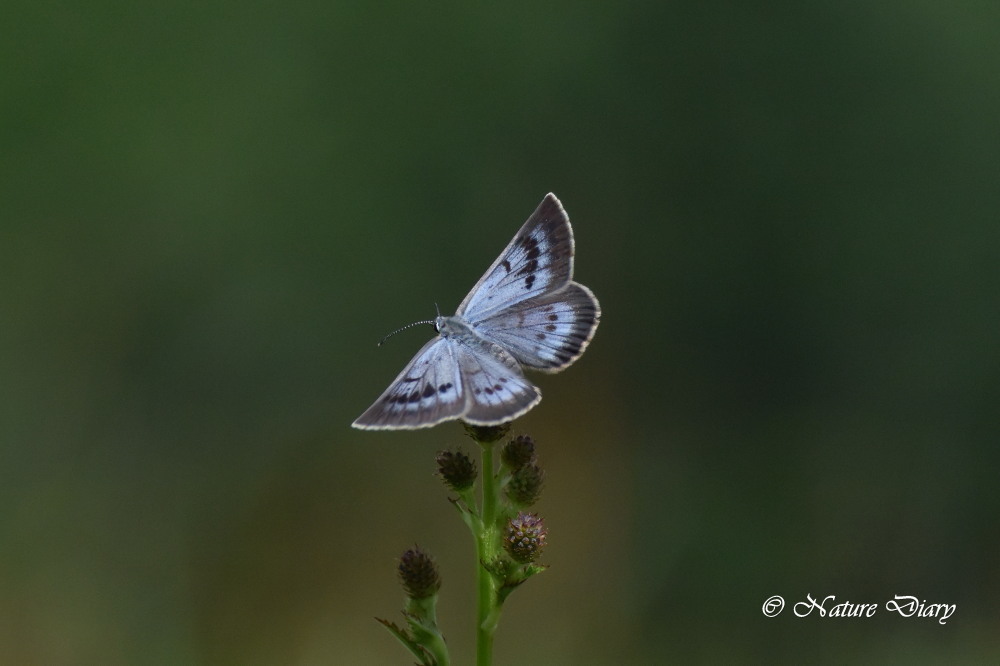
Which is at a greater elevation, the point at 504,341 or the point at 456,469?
the point at 504,341

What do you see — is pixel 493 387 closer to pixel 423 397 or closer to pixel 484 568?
pixel 423 397

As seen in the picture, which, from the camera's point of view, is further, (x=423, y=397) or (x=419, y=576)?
(x=423, y=397)

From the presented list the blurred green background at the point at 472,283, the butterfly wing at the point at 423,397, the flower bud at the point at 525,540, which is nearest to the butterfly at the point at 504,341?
the butterfly wing at the point at 423,397

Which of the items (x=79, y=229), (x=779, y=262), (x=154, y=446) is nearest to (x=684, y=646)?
(x=779, y=262)

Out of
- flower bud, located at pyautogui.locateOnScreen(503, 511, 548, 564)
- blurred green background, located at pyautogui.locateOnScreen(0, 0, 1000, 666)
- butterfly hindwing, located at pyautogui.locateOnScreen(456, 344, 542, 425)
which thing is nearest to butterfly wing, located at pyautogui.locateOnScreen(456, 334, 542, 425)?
butterfly hindwing, located at pyautogui.locateOnScreen(456, 344, 542, 425)

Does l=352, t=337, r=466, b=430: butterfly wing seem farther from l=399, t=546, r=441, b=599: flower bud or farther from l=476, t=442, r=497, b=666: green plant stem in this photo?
l=399, t=546, r=441, b=599: flower bud

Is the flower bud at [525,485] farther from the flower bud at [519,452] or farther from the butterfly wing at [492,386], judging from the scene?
the butterfly wing at [492,386]

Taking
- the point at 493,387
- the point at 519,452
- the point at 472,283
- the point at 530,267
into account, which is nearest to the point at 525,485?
the point at 519,452
